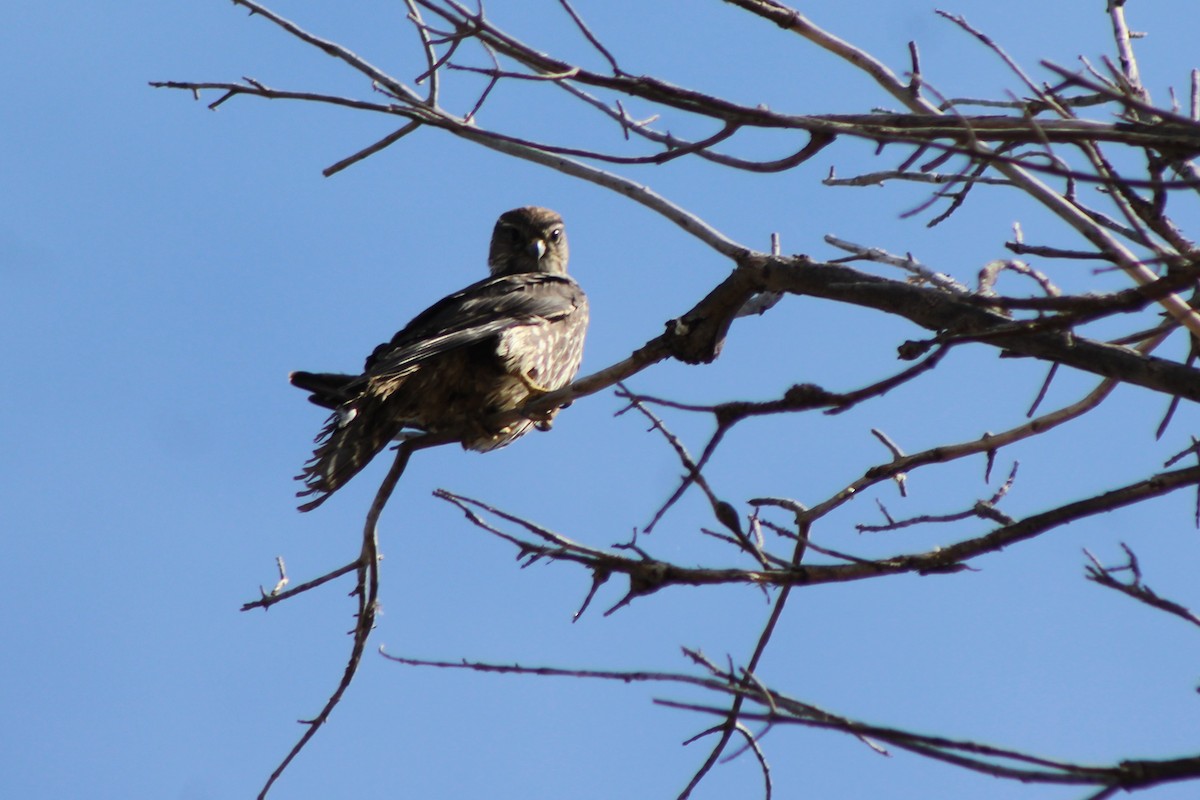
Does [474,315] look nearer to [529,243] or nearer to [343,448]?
[343,448]

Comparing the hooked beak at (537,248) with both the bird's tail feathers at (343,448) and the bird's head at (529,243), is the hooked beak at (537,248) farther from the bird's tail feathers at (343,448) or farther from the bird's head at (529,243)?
the bird's tail feathers at (343,448)

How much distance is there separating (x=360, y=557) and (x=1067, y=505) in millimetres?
2141

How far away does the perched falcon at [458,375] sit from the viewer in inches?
194

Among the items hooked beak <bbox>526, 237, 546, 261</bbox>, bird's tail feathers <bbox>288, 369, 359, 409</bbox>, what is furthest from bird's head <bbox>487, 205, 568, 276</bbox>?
bird's tail feathers <bbox>288, 369, 359, 409</bbox>

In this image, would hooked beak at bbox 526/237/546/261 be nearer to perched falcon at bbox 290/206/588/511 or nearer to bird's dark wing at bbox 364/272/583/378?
bird's dark wing at bbox 364/272/583/378

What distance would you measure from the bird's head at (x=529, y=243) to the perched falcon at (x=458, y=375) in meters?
1.24

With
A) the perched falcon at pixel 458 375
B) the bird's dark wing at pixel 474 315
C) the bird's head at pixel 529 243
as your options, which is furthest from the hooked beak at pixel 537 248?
the perched falcon at pixel 458 375

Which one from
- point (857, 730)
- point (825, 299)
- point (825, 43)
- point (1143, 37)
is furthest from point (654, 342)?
point (857, 730)

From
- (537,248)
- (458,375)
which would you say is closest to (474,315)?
(458,375)

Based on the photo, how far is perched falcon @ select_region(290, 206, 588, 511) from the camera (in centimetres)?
493

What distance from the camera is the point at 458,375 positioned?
5.36 meters

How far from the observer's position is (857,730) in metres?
1.71

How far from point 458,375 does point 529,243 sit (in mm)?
2415

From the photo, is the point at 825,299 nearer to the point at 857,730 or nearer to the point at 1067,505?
the point at 1067,505
